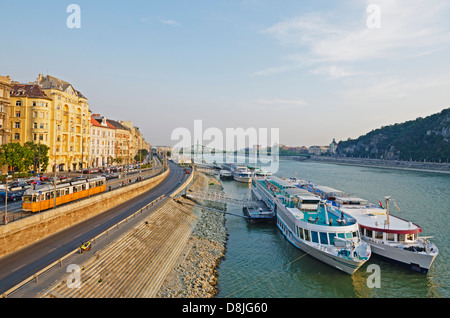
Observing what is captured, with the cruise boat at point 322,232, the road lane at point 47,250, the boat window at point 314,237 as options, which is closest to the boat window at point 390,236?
the cruise boat at point 322,232

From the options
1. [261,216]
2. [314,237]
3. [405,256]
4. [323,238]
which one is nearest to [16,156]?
[261,216]

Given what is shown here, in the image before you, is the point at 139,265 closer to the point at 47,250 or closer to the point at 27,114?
the point at 47,250

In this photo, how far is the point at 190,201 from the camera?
172 ft

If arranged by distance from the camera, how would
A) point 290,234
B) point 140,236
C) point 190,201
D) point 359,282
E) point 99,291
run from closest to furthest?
point 99,291, point 359,282, point 140,236, point 290,234, point 190,201

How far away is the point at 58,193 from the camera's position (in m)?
30.1

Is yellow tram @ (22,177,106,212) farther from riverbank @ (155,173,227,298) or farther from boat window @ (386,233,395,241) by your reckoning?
boat window @ (386,233,395,241)

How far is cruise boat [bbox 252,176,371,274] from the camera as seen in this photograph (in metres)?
24.8

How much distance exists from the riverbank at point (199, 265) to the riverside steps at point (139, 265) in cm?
11

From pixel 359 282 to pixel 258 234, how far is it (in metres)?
15.5

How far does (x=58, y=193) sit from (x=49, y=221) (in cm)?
538

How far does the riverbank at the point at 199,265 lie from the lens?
2069 cm

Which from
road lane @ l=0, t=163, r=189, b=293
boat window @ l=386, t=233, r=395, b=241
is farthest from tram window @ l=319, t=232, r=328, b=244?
road lane @ l=0, t=163, r=189, b=293

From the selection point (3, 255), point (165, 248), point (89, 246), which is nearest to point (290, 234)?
point (165, 248)

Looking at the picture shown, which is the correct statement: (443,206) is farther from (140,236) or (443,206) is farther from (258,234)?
(140,236)
